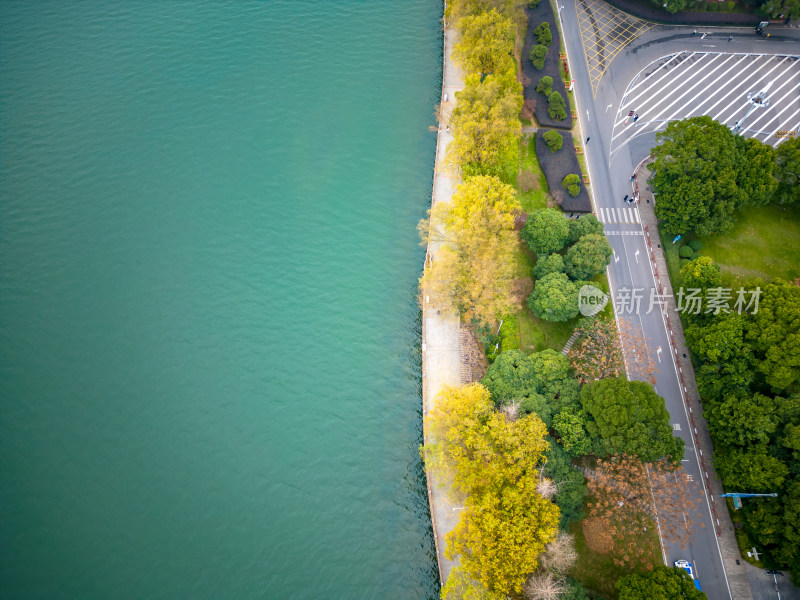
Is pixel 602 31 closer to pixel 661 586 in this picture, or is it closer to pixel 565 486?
pixel 565 486


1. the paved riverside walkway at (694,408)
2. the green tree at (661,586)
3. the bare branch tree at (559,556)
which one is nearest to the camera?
the green tree at (661,586)

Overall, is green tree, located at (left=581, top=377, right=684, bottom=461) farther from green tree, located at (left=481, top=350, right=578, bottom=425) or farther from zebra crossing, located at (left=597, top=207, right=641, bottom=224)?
zebra crossing, located at (left=597, top=207, right=641, bottom=224)

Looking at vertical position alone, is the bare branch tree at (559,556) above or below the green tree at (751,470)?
below

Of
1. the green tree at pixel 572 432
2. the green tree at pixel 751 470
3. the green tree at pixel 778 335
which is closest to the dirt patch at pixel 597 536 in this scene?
the green tree at pixel 572 432

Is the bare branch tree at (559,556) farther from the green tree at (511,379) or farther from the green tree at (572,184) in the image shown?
the green tree at (572,184)

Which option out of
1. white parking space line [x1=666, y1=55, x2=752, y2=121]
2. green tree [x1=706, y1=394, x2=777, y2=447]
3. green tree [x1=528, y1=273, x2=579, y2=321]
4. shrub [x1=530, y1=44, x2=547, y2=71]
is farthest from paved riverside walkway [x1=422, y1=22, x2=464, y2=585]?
white parking space line [x1=666, y1=55, x2=752, y2=121]

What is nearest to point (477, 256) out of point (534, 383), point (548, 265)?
point (548, 265)
